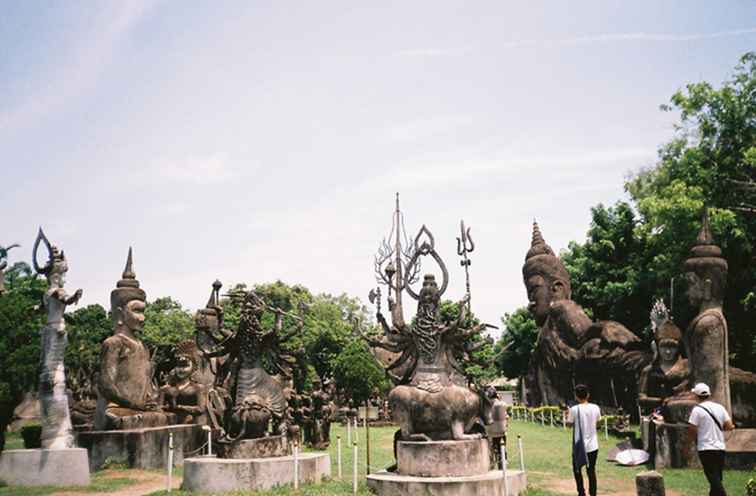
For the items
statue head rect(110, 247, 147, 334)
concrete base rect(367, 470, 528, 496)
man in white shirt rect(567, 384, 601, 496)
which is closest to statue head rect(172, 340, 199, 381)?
statue head rect(110, 247, 147, 334)

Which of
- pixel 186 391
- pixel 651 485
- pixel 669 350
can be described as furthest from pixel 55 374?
pixel 669 350

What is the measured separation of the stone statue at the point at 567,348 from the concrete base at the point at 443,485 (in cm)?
2048

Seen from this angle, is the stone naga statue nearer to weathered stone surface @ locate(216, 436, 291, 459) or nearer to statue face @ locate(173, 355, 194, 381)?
weathered stone surface @ locate(216, 436, 291, 459)

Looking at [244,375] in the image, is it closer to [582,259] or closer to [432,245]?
[432,245]

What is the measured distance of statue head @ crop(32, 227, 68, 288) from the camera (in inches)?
619

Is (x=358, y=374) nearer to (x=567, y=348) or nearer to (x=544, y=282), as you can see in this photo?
(x=567, y=348)

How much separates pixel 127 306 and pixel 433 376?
10.9m

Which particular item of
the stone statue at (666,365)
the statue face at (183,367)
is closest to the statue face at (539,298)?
the stone statue at (666,365)

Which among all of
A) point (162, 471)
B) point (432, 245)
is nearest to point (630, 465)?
point (432, 245)

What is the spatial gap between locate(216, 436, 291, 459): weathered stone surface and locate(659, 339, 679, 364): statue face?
1220 cm

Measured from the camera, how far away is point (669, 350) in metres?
19.8

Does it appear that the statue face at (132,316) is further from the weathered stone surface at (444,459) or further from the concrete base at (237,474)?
the weathered stone surface at (444,459)

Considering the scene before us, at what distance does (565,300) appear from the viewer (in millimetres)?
35594

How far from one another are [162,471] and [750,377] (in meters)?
15.0
